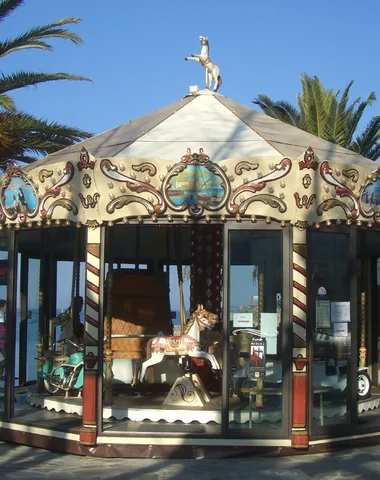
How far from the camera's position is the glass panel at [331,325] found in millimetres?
9852

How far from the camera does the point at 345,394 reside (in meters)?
10.0

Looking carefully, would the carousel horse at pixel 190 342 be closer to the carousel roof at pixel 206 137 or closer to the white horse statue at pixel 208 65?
the carousel roof at pixel 206 137

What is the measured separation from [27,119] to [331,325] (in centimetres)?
990

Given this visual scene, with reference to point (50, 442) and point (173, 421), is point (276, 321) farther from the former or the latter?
point (50, 442)

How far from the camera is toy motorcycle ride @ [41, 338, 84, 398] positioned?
11578mm

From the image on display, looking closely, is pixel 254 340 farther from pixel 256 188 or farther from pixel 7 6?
pixel 7 6

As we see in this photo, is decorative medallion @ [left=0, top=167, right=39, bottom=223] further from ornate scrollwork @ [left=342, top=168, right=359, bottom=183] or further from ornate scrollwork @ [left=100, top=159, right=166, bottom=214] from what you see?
ornate scrollwork @ [left=342, top=168, right=359, bottom=183]

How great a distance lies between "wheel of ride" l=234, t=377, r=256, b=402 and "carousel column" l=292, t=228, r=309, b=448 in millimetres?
531

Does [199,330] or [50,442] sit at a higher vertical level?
[199,330]

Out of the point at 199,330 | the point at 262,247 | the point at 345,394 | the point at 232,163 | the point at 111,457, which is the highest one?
the point at 232,163

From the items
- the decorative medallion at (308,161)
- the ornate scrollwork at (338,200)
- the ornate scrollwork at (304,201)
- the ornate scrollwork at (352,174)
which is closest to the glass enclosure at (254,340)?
the ornate scrollwork at (304,201)

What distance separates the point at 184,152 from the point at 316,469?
4.25 meters

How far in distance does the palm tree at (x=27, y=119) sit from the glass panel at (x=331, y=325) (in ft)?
28.4

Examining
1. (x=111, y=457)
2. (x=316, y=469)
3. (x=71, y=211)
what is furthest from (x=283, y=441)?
(x=71, y=211)
